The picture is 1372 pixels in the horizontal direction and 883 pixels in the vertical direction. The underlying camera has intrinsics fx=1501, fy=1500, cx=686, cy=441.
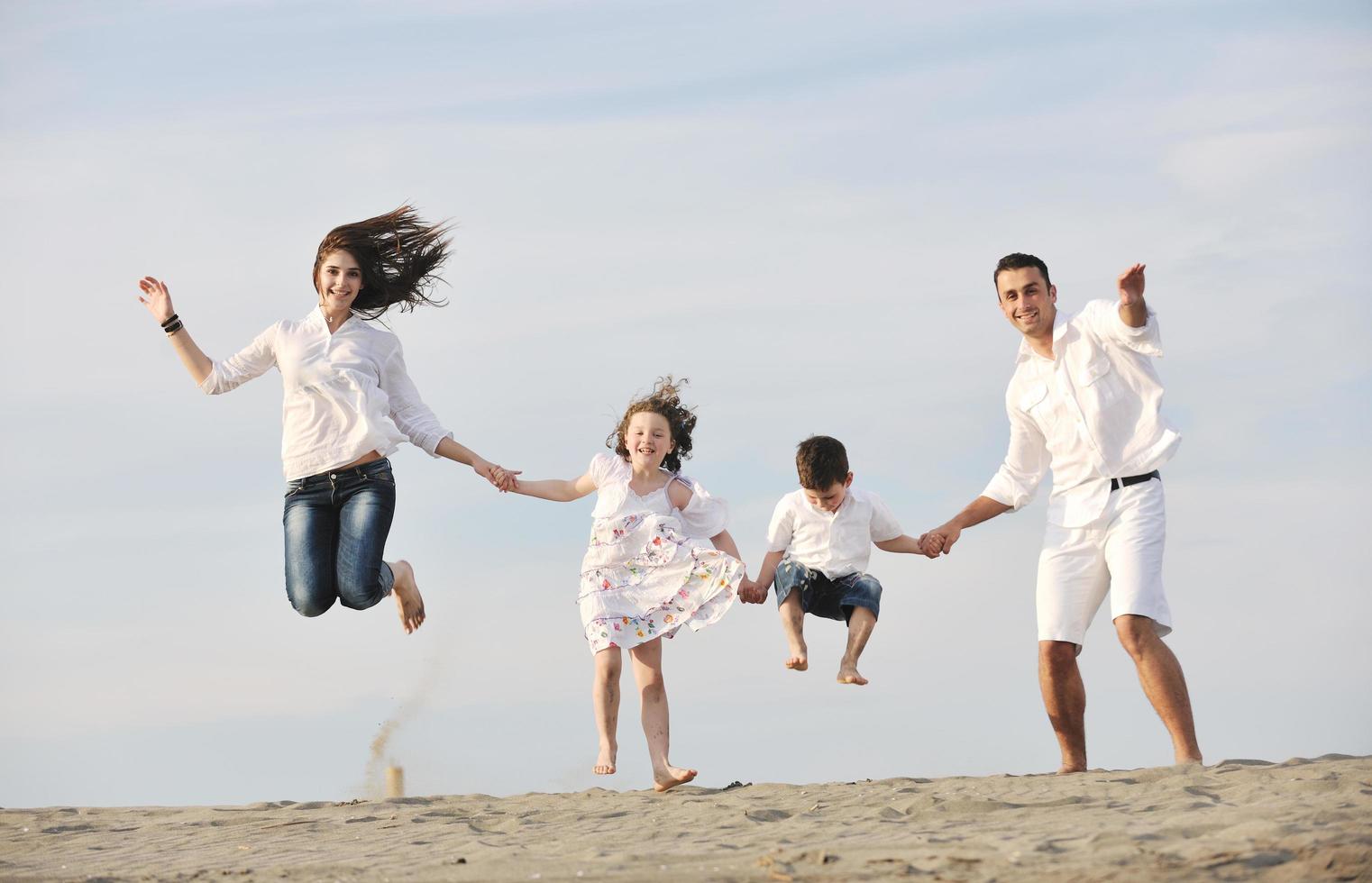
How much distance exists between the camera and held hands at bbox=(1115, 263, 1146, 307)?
7371mm

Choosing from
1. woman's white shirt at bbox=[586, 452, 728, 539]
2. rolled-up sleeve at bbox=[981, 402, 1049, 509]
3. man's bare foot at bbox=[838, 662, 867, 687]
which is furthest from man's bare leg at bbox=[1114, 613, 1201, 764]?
woman's white shirt at bbox=[586, 452, 728, 539]

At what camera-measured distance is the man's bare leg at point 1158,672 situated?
7.46 meters

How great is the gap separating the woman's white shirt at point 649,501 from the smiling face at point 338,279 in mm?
1697

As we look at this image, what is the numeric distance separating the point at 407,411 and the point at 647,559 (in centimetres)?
164

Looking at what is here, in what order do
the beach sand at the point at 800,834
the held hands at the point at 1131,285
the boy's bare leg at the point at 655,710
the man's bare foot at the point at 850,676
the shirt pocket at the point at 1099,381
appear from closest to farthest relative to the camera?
1. the beach sand at the point at 800,834
2. the held hands at the point at 1131,285
3. the shirt pocket at the point at 1099,381
4. the boy's bare leg at the point at 655,710
5. the man's bare foot at the point at 850,676

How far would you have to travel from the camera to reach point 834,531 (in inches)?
372

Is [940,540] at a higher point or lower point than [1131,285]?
lower

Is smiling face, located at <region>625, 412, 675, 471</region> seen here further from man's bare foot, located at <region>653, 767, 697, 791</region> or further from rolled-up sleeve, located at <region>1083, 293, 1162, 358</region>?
rolled-up sleeve, located at <region>1083, 293, 1162, 358</region>

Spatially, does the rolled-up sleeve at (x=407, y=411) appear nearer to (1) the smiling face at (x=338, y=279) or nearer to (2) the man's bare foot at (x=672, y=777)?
(1) the smiling face at (x=338, y=279)

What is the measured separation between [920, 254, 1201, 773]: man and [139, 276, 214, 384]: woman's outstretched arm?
14.6 ft

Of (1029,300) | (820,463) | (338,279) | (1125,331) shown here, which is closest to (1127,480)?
(1125,331)

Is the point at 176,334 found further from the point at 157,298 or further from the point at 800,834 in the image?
the point at 800,834

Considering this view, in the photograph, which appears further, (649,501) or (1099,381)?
(649,501)

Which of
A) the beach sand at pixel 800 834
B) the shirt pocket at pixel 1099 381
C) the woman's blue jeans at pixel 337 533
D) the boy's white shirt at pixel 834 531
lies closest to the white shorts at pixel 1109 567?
the shirt pocket at pixel 1099 381
